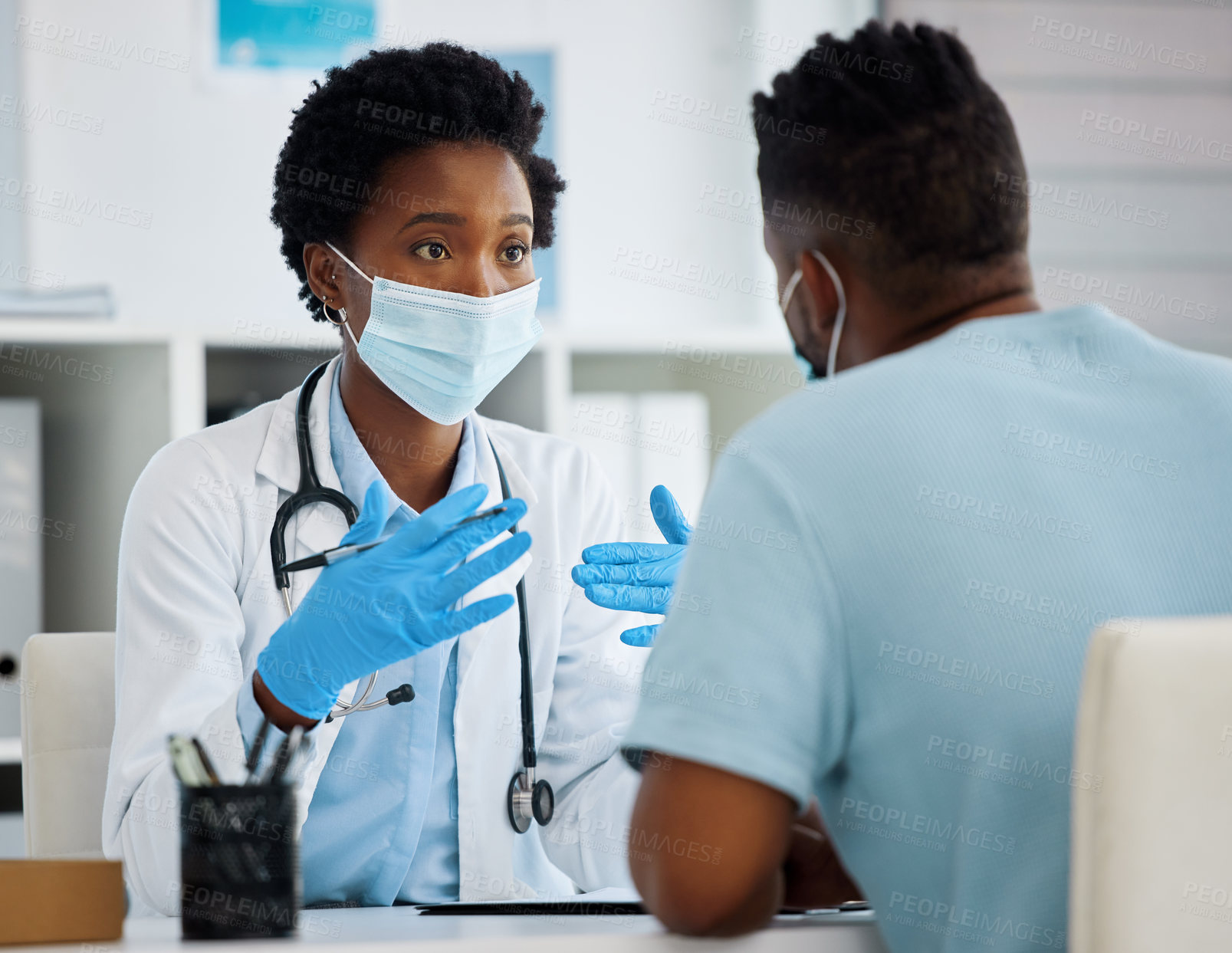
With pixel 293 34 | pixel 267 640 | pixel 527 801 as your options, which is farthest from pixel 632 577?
pixel 293 34

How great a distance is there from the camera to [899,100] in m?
0.83

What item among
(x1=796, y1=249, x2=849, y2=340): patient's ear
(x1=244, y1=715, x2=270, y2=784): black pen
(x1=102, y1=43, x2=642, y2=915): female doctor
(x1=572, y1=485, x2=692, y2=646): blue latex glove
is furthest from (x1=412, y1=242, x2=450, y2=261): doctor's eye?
(x1=244, y1=715, x2=270, y2=784): black pen

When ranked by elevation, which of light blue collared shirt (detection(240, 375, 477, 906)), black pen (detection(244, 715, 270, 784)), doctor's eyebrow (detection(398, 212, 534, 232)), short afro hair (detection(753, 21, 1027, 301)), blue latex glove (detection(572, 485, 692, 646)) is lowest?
light blue collared shirt (detection(240, 375, 477, 906))

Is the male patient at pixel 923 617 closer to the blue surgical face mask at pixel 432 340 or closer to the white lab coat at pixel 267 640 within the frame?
the white lab coat at pixel 267 640

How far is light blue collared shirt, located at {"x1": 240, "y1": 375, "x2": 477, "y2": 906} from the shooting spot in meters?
1.29

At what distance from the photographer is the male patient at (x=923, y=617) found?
0.70m

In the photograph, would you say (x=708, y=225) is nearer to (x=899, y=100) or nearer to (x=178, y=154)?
(x=178, y=154)

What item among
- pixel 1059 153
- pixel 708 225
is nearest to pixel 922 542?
pixel 1059 153

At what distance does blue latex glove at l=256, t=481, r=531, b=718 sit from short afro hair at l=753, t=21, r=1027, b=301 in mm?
368

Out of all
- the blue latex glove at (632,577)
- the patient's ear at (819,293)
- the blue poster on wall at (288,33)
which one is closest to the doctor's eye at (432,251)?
Result: the blue latex glove at (632,577)

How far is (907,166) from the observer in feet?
2.67

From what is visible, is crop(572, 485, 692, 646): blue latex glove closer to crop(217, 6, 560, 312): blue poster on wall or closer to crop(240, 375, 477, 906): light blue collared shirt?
crop(240, 375, 477, 906): light blue collared shirt

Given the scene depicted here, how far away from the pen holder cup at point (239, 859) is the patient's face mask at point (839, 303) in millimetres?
486

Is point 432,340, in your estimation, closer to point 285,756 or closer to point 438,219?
point 438,219
